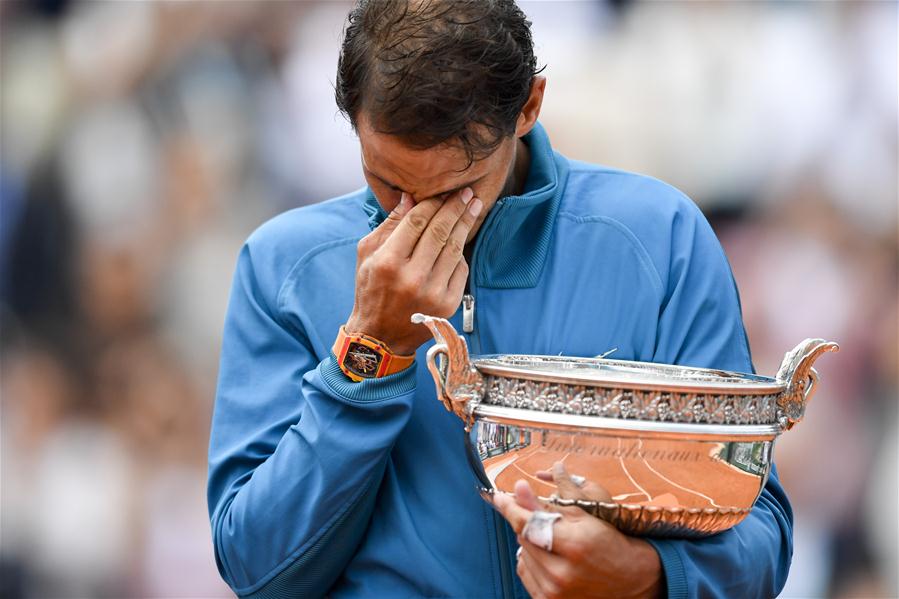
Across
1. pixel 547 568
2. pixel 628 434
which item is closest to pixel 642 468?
pixel 628 434

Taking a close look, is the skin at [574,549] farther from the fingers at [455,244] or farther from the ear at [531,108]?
the ear at [531,108]

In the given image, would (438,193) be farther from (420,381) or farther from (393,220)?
(420,381)

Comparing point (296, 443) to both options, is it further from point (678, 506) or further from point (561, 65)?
point (561, 65)

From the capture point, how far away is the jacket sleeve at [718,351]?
5.33 feet

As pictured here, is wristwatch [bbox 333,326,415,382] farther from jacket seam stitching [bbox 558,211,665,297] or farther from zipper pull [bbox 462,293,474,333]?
jacket seam stitching [bbox 558,211,665,297]

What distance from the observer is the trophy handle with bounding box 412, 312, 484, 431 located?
1.50 metres

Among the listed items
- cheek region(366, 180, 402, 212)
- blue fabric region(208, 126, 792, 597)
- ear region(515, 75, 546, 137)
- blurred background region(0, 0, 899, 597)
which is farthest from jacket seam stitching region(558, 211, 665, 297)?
blurred background region(0, 0, 899, 597)

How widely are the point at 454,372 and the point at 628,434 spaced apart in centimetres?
23

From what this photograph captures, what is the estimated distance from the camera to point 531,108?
1924 millimetres

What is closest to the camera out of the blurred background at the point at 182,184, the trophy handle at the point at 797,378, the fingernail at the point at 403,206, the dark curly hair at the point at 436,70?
the trophy handle at the point at 797,378

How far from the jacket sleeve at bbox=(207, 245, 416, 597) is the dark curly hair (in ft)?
1.12

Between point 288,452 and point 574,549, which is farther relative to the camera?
point 288,452

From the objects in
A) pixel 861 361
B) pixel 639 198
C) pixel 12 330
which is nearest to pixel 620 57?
pixel 861 361

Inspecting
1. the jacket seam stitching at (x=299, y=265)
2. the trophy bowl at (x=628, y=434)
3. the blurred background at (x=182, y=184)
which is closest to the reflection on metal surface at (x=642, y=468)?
the trophy bowl at (x=628, y=434)
